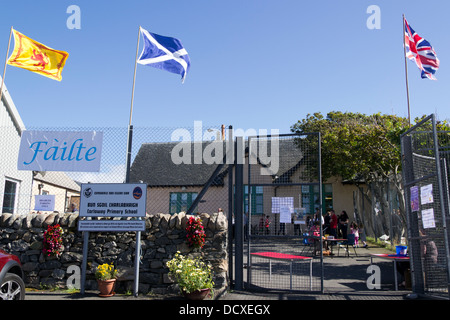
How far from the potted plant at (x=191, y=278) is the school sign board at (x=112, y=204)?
1142 mm

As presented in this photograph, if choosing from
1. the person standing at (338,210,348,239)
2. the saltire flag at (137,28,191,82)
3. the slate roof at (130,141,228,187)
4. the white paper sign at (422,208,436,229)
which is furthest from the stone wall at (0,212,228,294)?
the slate roof at (130,141,228,187)

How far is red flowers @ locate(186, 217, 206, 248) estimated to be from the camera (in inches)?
293

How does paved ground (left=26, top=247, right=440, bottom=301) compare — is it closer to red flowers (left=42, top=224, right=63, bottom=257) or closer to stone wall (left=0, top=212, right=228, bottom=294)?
stone wall (left=0, top=212, right=228, bottom=294)

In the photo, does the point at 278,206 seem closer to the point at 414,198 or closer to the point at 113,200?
the point at 414,198

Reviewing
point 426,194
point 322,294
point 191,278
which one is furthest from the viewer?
point 322,294

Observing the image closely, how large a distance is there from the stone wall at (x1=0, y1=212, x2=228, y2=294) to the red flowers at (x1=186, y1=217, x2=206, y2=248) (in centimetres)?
16

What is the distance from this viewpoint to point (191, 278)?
22.2 feet

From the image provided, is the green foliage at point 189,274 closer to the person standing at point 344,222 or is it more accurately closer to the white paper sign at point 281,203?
the white paper sign at point 281,203

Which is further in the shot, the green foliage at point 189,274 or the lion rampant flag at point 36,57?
the lion rampant flag at point 36,57

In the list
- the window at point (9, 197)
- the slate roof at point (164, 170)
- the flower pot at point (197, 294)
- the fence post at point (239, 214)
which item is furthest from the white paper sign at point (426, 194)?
the slate roof at point (164, 170)

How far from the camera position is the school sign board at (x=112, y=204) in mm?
7449

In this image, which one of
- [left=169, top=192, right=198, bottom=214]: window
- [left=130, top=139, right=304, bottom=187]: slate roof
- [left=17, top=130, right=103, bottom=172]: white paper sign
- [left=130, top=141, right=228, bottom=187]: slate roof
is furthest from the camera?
[left=130, top=141, right=228, bottom=187]: slate roof

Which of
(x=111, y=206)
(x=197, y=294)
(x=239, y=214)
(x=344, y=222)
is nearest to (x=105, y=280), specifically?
(x=111, y=206)

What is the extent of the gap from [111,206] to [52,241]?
4.83 ft
